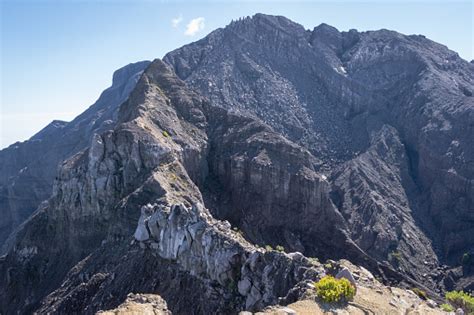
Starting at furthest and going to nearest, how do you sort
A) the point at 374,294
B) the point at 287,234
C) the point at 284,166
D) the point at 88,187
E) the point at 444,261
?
1. the point at 444,261
2. the point at 284,166
3. the point at 287,234
4. the point at 88,187
5. the point at 374,294

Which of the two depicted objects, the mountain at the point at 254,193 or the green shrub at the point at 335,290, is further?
the mountain at the point at 254,193

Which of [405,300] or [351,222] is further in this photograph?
[351,222]

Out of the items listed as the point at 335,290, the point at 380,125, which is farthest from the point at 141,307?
the point at 380,125

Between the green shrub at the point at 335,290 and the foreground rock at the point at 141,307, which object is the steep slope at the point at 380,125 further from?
the foreground rock at the point at 141,307

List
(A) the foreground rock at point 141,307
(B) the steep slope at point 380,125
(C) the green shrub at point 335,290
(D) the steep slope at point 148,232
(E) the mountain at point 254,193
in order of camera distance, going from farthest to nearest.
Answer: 1. (B) the steep slope at point 380,125
2. (E) the mountain at point 254,193
3. (D) the steep slope at point 148,232
4. (C) the green shrub at point 335,290
5. (A) the foreground rock at point 141,307

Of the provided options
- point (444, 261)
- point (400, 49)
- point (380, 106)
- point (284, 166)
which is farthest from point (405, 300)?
point (400, 49)

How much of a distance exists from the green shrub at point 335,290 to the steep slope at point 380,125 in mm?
88612

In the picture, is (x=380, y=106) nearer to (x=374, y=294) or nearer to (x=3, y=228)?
(x=3, y=228)

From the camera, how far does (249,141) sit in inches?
4235

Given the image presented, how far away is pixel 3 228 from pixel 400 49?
531ft

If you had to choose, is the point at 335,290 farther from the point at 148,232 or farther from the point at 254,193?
the point at 254,193

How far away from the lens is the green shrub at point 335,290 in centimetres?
3130

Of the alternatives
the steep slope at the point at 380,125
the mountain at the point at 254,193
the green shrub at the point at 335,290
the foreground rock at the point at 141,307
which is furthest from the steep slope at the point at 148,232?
the steep slope at the point at 380,125

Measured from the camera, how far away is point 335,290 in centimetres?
3164
